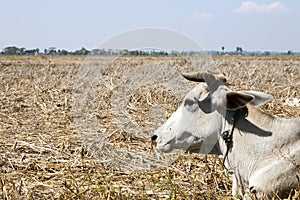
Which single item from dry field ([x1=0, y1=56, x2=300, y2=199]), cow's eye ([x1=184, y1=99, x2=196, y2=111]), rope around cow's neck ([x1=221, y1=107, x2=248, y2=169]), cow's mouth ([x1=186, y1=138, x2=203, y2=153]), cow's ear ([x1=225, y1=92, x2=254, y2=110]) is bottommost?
dry field ([x1=0, y1=56, x2=300, y2=199])

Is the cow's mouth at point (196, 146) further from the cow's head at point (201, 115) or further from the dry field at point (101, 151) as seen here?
the dry field at point (101, 151)

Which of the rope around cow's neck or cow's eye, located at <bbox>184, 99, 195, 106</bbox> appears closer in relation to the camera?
the rope around cow's neck

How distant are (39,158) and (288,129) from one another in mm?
3023

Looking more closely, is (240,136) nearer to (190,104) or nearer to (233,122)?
(233,122)

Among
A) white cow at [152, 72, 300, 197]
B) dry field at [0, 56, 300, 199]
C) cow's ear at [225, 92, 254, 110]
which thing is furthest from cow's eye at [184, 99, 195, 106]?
dry field at [0, 56, 300, 199]

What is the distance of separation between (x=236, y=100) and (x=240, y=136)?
0.34 meters

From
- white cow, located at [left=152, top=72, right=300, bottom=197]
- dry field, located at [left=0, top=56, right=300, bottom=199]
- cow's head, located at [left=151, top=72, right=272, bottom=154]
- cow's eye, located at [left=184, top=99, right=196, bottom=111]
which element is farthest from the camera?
dry field, located at [left=0, top=56, right=300, bottom=199]

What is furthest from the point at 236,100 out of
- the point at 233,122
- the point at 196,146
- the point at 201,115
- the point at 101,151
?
the point at 101,151

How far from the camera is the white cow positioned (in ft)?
11.3

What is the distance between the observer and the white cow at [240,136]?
3443mm

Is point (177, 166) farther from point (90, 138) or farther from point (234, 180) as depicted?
point (90, 138)

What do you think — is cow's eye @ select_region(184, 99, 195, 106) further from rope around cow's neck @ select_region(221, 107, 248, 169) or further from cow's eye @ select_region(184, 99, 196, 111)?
rope around cow's neck @ select_region(221, 107, 248, 169)

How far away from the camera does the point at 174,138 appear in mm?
3984

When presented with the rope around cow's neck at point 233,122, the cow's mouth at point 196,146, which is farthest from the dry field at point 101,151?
the rope around cow's neck at point 233,122
